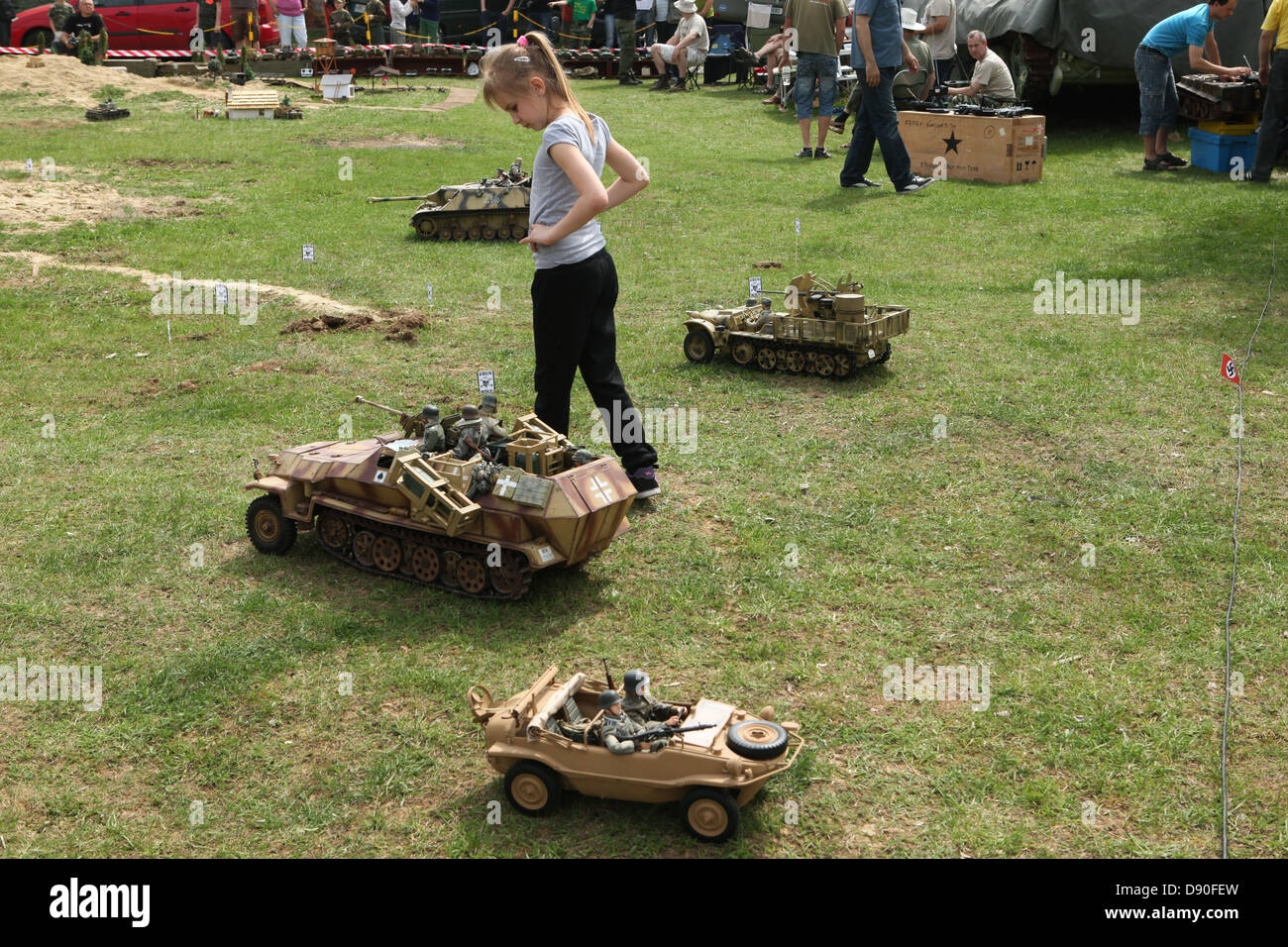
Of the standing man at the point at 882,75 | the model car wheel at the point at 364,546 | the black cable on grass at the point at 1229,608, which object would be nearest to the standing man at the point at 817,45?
the standing man at the point at 882,75

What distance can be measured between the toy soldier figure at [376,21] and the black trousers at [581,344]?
103 feet

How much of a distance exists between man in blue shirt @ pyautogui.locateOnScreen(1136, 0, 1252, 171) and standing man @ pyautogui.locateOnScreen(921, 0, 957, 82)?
13.1ft

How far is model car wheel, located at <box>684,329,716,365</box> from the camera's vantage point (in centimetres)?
1162

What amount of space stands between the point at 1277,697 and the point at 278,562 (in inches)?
233

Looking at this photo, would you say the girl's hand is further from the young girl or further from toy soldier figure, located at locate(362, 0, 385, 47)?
toy soldier figure, located at locate(362, 0, 385, 47)

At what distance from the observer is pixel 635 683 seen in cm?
557

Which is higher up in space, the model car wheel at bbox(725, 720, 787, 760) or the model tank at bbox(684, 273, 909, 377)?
the model tank at bbox(684, 273, 909, 377)

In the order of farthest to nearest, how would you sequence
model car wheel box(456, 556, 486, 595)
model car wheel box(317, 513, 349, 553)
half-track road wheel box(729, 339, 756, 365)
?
half-track road wheel box(729, 339, 756, 365) < model car wheel box(317, 513, 349, 553) < model car wheel box(456, 556, 486, 595)

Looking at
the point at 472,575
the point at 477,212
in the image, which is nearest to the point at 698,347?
the point at 472,575

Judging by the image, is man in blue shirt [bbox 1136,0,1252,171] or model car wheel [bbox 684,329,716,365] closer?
model car wheel [bbox 684,329,716,365]

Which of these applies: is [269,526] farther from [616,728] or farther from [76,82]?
[76,82]

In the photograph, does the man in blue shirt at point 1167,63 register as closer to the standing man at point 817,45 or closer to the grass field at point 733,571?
the grass field at point 733,571

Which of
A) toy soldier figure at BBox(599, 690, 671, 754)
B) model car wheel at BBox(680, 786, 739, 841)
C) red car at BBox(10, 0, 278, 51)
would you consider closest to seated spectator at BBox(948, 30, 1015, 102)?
toy soldier figure at BBox(599, 690, 671, 754)

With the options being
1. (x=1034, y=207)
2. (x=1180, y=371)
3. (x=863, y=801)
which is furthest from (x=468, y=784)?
(x=1034, y=207)
